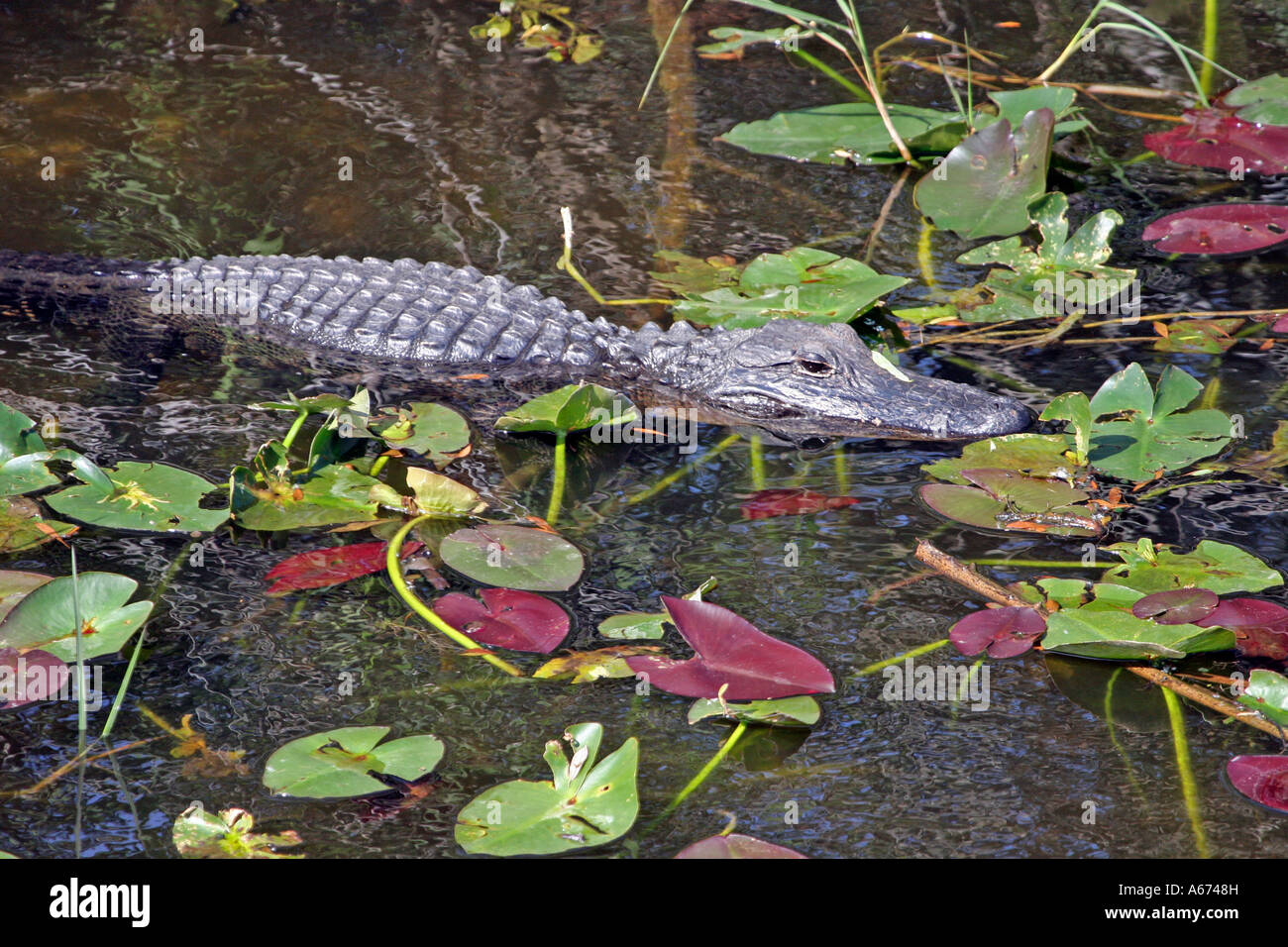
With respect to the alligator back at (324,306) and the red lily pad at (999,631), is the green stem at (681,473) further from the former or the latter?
the red lily pad at (999,631)

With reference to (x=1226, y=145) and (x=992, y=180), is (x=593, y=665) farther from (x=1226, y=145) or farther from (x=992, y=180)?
(x=1226, y=145)

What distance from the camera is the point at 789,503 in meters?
3.33

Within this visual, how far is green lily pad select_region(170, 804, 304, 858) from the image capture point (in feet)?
7.05

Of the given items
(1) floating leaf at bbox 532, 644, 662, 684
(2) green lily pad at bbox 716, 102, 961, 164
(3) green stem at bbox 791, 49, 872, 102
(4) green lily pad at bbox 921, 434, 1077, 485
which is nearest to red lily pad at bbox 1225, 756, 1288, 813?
(4) green lily pad at bbox 921, 434, 1077, 485

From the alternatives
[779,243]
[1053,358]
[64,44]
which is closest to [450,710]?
[1053,358]

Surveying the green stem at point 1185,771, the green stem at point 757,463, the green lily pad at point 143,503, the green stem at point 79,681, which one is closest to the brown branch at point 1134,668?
the green stem at point 1185,771

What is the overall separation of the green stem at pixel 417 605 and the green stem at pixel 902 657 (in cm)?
77

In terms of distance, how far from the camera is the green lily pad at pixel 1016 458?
3320 millimetres

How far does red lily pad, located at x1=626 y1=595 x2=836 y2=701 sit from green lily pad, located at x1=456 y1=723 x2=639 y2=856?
0.32m

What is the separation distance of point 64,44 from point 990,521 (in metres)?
5.75

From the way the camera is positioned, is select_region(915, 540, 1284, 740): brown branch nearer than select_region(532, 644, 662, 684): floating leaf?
Yes

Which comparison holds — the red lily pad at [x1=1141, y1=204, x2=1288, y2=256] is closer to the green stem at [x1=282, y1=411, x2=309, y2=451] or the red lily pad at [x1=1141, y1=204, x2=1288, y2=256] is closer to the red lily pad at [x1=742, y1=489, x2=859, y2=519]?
the red lily pad at [x1=742, y1=489, x2=859, y2=519]

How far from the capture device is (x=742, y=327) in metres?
4.26
